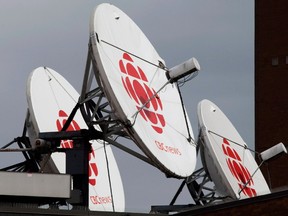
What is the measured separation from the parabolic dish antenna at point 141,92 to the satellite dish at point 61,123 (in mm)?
5209

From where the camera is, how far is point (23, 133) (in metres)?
56.2

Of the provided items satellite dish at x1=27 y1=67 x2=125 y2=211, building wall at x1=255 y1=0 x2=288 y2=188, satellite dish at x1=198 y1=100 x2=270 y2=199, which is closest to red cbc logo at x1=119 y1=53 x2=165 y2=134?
satellite dish at x1=27 y1=67 x2=125 y2=211

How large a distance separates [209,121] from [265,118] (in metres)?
20.2

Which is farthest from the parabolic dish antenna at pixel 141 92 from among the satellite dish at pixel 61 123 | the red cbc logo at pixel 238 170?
the red cbc logo at pixel 238 170

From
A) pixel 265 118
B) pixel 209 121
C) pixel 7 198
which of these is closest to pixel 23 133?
pixel 209 121

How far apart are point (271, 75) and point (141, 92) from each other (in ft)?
102

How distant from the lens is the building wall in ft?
256

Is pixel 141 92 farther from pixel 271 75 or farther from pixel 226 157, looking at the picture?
pixel 271 75

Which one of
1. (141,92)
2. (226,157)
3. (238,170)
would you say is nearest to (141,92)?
(141,92)

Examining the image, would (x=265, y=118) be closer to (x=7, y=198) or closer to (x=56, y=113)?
(x=56, y=113)

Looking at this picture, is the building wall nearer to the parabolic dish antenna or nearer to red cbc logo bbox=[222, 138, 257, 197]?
red cbc logo bbox=[222, 138, 257, 197]

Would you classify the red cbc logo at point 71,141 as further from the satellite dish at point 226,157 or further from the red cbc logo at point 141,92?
the red cbc logo at point 141,92

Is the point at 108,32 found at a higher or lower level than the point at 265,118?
lower

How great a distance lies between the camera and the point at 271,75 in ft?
259
